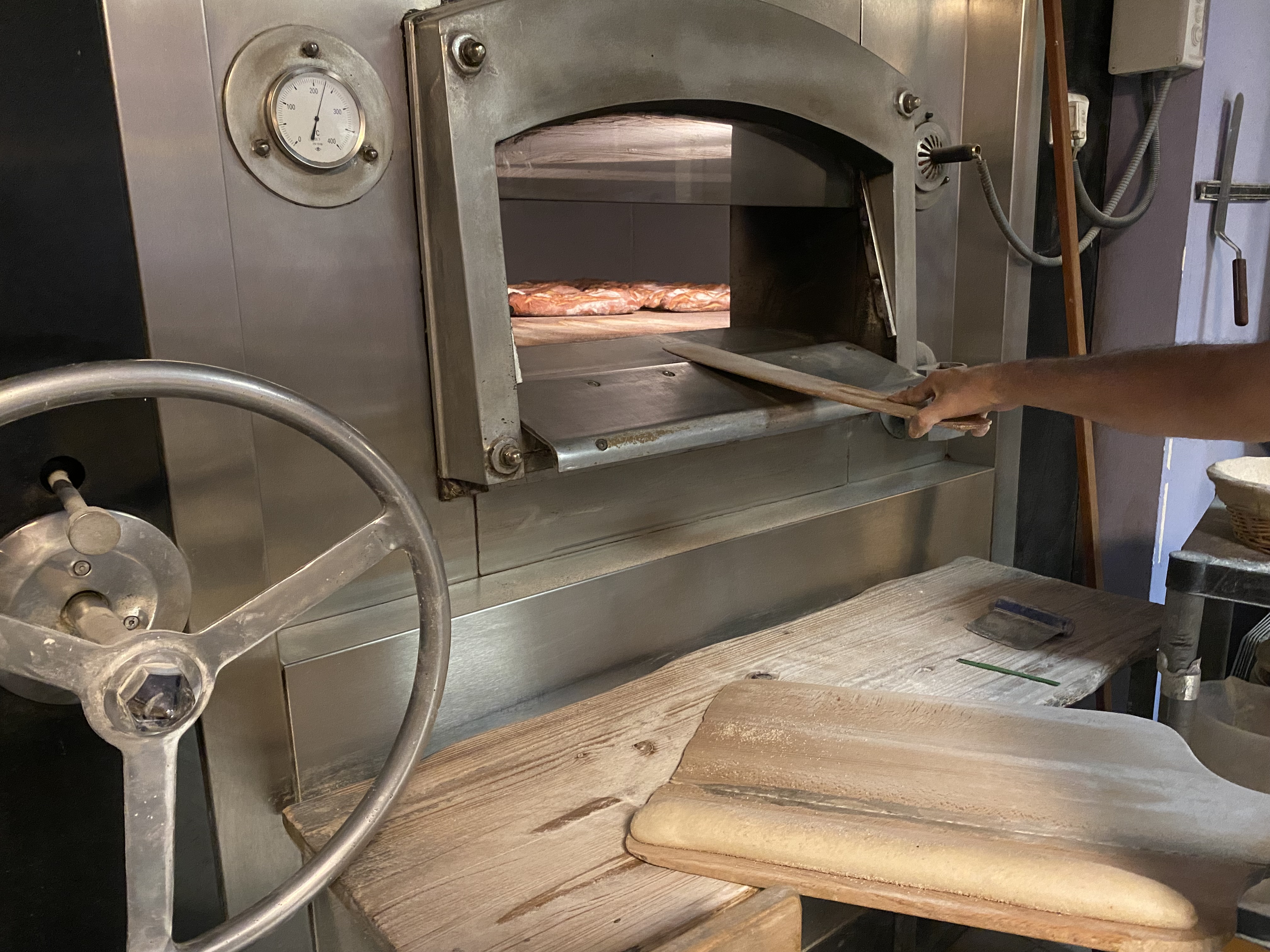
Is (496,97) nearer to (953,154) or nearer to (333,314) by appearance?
(333,314)

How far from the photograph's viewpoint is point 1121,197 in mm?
2428

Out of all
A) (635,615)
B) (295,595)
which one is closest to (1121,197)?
(635,615)

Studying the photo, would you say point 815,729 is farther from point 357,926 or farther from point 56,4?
point 56,4

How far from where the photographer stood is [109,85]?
3.32 feet

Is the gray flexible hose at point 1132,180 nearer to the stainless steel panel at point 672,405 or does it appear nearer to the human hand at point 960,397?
the stainless steel panel at point 672,405

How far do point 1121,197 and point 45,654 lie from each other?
8.29ft

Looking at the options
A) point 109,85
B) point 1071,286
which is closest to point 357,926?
point 109,85

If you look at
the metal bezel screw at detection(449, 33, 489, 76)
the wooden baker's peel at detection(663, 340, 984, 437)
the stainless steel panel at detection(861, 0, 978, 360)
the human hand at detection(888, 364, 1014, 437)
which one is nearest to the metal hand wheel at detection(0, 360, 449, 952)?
the metal bezel screw at detection(449, 33, 489, 76)

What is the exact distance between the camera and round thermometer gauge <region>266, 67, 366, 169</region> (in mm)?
1129

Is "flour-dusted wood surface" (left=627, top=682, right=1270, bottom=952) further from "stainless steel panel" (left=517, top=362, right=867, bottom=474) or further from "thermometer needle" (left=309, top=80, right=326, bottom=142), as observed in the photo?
"thermometer needle" (left=309, top=80, right=326, bottom=142)

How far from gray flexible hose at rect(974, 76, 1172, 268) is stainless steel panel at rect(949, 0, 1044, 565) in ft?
0.12

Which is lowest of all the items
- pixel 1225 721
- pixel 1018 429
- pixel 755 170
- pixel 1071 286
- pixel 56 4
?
pixel 1225 721

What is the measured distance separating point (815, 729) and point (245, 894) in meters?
0.78

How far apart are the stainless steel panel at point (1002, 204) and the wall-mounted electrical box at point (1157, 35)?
1.43 ft
